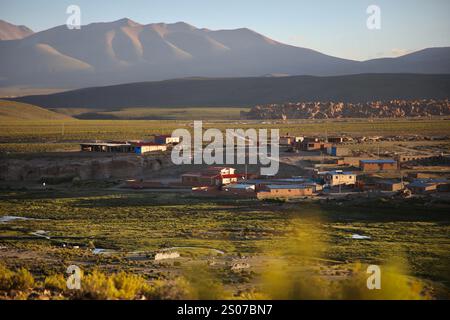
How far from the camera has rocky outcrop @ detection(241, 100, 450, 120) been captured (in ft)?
332

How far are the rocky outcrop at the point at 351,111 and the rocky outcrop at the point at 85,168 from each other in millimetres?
55797

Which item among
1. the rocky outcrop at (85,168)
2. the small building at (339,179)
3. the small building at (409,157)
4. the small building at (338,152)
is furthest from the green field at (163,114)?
the small building at (339,179)

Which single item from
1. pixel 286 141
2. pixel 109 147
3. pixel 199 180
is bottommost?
pixel 199 180

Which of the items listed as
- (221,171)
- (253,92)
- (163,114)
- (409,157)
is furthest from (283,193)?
(253,92)

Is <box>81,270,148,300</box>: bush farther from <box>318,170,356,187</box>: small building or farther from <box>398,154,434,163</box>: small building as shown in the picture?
<box>398,154,434,163</box>: small building

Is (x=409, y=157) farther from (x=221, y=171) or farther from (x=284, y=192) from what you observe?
(x=284, y=192)

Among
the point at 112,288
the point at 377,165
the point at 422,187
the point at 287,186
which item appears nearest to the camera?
the point at 112,288

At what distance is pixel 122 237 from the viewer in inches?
1025

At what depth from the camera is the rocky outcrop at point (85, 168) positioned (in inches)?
1768

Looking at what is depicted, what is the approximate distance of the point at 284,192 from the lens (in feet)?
118

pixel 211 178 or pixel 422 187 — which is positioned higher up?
pixel 211 178

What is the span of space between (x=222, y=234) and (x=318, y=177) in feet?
46.5

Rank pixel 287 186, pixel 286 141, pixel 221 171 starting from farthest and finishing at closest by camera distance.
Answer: pixel 286 141 < pixel 221 171 < pixel 287 186
